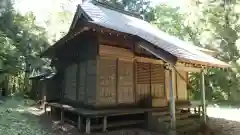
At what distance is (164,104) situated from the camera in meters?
9.71

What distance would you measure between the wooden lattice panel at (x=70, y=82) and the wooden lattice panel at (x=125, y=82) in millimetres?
2464

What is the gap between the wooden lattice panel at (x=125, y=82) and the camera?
8.90 meters

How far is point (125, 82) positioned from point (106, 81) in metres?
0.90

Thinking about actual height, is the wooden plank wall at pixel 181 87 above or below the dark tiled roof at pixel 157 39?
below

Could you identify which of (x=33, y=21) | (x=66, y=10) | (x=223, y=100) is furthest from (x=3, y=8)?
(x=223, y=100)

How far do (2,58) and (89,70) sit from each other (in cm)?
1078

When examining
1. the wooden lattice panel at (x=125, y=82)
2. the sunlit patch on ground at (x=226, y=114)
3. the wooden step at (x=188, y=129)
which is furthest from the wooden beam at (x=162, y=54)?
the sunlit patch on ground at (x=226, y=114)

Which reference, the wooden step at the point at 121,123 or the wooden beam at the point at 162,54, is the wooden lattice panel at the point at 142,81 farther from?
the wooden beam at the point at 162,54

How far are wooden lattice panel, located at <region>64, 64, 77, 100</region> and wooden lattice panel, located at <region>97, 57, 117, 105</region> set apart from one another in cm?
229

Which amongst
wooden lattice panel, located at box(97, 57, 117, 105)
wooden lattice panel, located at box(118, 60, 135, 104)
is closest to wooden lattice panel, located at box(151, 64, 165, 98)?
wooden lattice panel, located at box(118, 60, 135, 104)

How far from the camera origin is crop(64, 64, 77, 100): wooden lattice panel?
10383 millimetres

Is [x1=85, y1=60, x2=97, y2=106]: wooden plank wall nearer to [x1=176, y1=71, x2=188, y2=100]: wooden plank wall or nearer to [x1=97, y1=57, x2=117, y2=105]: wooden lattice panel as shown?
[x1=97, y1=57, x2=117, y2=105]: wooden lattice panel

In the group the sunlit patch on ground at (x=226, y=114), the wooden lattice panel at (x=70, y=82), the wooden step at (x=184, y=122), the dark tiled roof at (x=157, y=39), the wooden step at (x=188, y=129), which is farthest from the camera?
the sunlit patch on ground at (x=226, y=114)

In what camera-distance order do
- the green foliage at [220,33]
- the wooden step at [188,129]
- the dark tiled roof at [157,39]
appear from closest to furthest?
the dark tiled roof at [157,39] < the wooden step at [188,129] < the green foliage at [220,33]
